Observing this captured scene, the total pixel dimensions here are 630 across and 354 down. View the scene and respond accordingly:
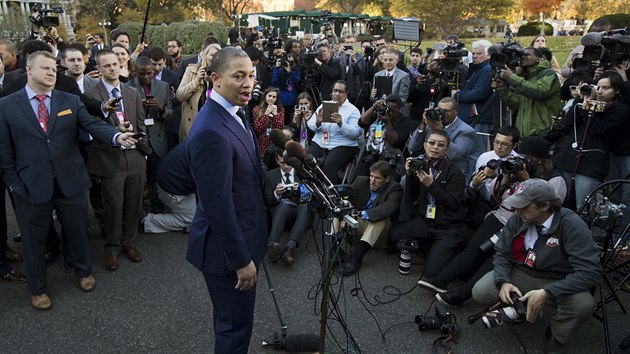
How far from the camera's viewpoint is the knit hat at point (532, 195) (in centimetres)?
300

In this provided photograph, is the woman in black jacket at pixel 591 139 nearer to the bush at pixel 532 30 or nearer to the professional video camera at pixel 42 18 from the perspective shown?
the professional video camera at pixel 42 18

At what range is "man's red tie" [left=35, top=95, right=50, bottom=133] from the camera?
11.1 ft

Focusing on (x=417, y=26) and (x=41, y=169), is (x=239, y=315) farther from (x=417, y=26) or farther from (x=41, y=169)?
(x=417, y=26)

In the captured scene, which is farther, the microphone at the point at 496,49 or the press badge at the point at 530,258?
the microphone at the point at 496,49

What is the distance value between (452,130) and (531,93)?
902 millimetres

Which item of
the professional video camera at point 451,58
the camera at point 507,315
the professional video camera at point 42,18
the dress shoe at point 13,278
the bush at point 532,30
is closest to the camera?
the camera at point 507,315

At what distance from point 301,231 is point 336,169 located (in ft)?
3.62

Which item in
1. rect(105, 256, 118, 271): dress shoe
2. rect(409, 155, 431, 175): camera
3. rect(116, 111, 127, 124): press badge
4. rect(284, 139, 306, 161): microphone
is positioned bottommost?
rect(105, 256, 118, 271): dress shoe

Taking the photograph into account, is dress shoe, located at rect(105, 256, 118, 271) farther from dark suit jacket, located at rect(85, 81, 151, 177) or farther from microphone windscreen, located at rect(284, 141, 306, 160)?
microphone windscreen, located at rect(284, 141, 306, 160)

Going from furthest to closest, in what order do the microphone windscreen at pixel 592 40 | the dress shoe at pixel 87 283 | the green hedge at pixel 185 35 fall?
1. the green hedge at pixel 185 35
2. the microphone windscreen at pixel 592 40
3. the dress shoe at pixel 87 283

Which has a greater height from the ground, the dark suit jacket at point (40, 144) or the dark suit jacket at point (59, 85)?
the dark suit jacket at point (59, 85)

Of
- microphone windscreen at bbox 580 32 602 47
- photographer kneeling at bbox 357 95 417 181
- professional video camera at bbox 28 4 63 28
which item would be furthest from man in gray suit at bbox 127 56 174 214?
microphone windscreen at bbox 580 32 602 47

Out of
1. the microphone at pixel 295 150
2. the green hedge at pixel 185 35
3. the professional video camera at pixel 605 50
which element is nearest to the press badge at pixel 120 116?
the microphone at pixel 295 150

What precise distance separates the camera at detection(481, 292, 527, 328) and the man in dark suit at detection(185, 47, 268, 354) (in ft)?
5.09
